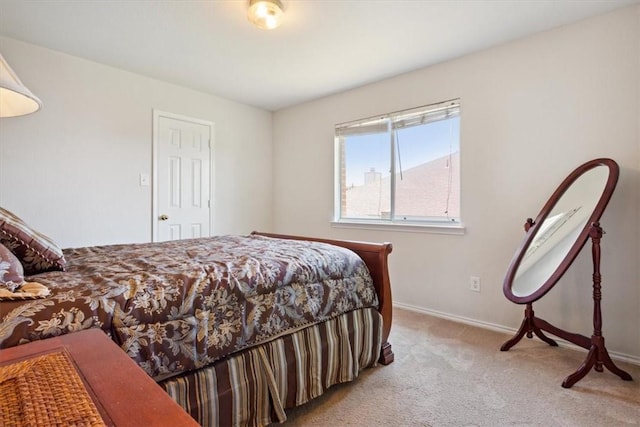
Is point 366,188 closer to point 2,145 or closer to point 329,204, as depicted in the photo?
point 329,204

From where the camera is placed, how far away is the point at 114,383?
0.61 meters

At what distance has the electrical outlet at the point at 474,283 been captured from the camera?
271 centimetres

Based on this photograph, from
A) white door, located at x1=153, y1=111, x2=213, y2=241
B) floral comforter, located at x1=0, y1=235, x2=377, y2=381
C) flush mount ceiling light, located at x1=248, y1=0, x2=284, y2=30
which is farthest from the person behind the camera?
white door, located at x1=153, y1=111, x2=213, y2=241

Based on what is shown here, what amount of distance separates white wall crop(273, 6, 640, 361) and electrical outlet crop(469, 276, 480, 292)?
0.04m

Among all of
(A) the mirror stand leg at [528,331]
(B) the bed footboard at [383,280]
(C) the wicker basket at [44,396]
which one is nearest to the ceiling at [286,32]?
(B) the bed footboard at [383,280]

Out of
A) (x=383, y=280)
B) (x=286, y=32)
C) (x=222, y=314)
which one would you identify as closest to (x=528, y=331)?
(x=383, y=280)

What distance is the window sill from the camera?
283 centimetres

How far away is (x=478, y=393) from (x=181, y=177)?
323cm

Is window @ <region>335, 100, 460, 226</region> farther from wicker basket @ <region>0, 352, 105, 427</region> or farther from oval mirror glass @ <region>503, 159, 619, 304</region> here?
wicker basket @ <region>0, 352, 105, 427</region>

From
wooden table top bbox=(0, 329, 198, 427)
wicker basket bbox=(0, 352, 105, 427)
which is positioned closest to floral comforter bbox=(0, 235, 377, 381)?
wooden table top bbox=(0, 329, 198, 427)

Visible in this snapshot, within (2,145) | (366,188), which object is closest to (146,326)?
(2,145)

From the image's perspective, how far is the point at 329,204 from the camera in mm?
3814

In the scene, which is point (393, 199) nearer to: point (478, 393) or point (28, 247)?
point (478, 393)

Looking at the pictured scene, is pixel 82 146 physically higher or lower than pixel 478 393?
higher
